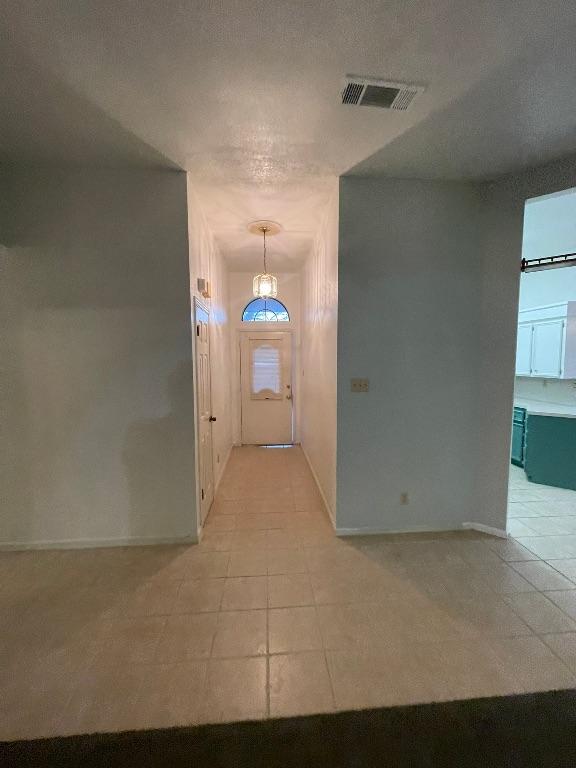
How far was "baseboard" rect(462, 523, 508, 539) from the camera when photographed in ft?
8.87

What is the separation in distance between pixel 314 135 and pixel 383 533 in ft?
10.0

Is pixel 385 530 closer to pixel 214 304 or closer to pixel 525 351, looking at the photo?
pixel 214 304

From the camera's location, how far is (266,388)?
5.65m

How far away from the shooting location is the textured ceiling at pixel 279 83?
1312 mm

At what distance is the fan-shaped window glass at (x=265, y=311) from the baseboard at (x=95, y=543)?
→ 3838mm

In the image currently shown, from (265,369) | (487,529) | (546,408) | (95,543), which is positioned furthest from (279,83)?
(546,408)

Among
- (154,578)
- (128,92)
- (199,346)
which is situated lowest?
(154,578)

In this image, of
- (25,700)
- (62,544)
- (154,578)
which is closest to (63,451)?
(62,544)

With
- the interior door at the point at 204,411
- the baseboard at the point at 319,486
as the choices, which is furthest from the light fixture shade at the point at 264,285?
the baseboard at the point at 319,486

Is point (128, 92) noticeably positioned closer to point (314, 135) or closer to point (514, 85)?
point (314, 135)

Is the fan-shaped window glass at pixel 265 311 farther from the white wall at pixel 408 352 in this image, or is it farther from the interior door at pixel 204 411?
the white wall at pixel 408 352

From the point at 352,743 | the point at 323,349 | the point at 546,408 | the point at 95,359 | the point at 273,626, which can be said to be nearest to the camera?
the point at 352,743

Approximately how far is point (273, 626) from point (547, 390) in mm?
4808

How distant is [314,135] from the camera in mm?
2027
